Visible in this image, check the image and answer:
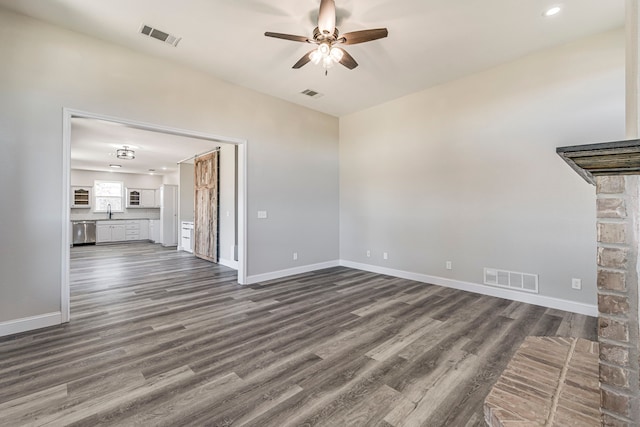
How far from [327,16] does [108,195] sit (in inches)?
472

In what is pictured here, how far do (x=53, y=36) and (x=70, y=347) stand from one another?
321 cm

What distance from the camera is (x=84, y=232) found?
9797 millimetres

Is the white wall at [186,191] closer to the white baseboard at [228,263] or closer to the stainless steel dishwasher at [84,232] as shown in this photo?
the white baseboard at [228,263]

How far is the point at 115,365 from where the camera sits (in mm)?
2217

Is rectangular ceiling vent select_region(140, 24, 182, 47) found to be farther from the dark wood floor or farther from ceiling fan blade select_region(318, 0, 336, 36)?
the dark wood floor

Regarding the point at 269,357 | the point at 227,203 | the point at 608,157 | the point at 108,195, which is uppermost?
the point at 108,195

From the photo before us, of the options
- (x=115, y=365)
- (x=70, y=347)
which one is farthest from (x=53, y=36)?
(x=115, y=365)

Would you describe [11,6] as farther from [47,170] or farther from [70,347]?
[70,347]

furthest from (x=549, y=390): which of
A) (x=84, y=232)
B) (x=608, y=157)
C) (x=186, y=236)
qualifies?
(x=84, y=232)

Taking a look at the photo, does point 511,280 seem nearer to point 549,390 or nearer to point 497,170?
point 497,170

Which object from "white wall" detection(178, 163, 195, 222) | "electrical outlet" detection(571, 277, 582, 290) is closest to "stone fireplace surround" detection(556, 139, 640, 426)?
"electrical outlet" detection(571, 277, 582, 290)

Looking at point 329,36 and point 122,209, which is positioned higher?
point 329,36

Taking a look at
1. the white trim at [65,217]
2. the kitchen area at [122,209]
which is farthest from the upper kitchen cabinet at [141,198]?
the white trim at [65,217]

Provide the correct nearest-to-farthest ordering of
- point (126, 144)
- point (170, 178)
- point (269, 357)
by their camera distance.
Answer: point (269, 357) < point (126, 144) < point (170, 178)
